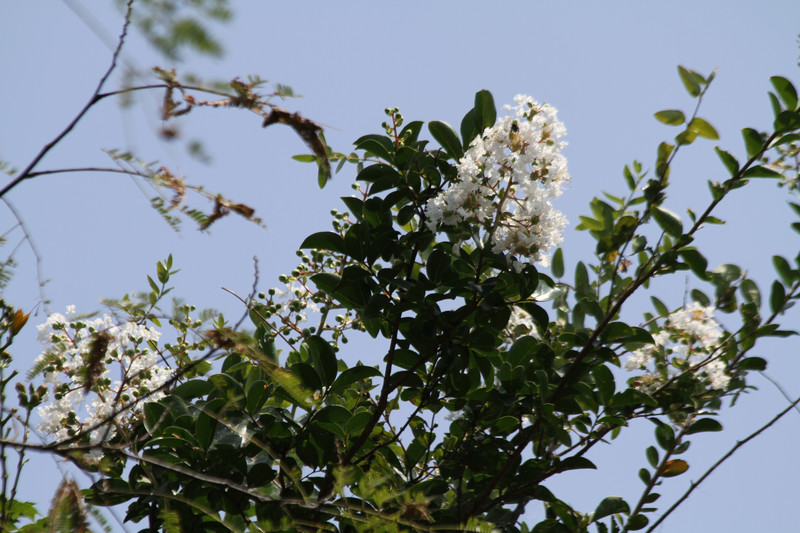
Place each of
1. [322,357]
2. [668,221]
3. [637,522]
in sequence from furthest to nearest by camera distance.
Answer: [637,522]
[668,221]
[322,357]

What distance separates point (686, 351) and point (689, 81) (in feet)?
3.00

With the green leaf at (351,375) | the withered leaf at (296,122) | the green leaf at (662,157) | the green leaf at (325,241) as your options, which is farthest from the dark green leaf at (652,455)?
the withered leaf at (296,122)

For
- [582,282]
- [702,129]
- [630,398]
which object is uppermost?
[702,129]

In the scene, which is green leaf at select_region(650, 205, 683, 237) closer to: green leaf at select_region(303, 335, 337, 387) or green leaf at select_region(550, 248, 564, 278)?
green leaf at select_region(550, 248, 564, 278)

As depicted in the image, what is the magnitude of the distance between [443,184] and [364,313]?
462 millimetres

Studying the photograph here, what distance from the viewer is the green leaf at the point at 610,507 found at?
85.2 inches

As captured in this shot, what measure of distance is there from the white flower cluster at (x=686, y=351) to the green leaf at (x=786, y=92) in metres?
0.75

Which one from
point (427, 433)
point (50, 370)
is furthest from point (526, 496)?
point (50, 370)

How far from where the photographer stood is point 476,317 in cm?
195

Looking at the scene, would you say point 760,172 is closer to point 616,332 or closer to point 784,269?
point 784,269

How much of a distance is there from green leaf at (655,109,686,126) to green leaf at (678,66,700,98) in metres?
0.07

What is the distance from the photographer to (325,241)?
205 cm

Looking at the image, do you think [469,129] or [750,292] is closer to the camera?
[469,129]

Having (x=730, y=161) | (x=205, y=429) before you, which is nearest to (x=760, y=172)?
(x=730, y=161)
